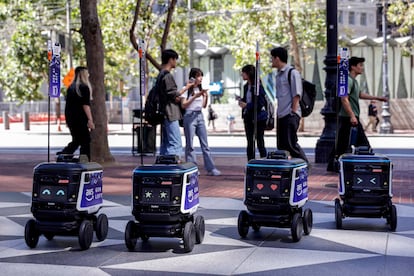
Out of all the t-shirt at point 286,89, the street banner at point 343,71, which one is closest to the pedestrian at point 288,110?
the t-shirt at point 286,89

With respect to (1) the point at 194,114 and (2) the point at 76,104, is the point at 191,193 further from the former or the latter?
(1) the point at 194,114

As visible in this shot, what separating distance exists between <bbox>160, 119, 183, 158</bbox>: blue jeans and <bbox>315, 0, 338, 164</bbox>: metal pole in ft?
13.7

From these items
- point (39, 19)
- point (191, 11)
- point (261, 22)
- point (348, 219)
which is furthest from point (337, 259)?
point (39, 19)

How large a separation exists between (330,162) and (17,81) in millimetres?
37278

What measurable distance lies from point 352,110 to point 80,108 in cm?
405

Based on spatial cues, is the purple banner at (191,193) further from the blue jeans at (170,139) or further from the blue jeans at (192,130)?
the blue jeans at (192,130)

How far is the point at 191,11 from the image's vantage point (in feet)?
139

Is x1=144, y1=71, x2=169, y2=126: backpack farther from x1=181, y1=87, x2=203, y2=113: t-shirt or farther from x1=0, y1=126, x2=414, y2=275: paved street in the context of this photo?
x1=0, y1=126, x2=414, y2=275: paved street

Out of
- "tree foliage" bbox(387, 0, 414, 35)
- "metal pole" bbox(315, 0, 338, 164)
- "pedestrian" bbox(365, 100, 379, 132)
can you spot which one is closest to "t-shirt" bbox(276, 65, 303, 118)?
"metal pole" bbox(315, 0, 338, 164)

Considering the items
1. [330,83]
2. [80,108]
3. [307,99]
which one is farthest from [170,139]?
[330,83]

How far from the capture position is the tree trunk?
50.9 feet

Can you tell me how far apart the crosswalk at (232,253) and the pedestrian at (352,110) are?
2307 mm

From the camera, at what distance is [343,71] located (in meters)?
10.6

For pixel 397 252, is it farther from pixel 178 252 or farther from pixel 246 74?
pixel 246 74
